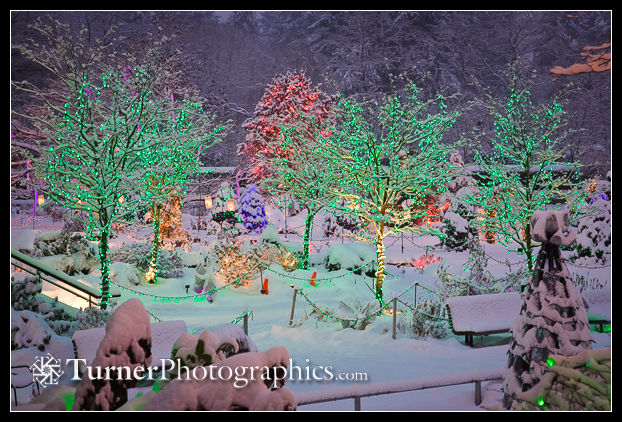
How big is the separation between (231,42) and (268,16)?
2.99 m

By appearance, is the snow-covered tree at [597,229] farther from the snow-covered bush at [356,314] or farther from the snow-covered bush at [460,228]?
the snow-covered bush at [356,314]

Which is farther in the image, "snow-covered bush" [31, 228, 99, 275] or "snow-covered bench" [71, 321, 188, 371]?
"snow-covered bush" [31, 228, 99, 275]

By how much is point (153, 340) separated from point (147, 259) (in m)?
9.63

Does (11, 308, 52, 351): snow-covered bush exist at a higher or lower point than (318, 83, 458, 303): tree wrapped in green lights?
lower

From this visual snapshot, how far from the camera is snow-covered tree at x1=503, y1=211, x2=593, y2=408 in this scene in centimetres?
460

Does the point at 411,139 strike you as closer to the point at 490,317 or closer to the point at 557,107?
the point at 557,107

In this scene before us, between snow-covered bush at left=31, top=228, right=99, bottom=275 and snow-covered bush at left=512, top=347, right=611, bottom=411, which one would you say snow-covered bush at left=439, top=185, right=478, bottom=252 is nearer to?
snow-covered bush at left=31, top=228, right=99, bottom=275

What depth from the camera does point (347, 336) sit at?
9.30 meters

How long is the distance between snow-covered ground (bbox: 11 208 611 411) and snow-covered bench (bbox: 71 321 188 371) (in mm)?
713

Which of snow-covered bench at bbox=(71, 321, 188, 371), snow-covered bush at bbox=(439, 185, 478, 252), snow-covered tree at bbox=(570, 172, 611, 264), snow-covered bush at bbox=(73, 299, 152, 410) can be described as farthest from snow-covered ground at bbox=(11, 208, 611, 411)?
snow-covered bush at bbox=(73, 299, 152, 410)

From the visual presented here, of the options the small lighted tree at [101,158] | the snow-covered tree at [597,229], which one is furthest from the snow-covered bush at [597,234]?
the small lighted tree at [101,158]

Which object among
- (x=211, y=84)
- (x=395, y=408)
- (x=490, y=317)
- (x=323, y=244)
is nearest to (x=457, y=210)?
(x=323, y=244)

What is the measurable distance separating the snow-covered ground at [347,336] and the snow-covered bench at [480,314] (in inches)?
11.2

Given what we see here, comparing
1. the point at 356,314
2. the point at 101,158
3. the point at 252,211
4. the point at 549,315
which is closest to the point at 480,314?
the point at 356,314
